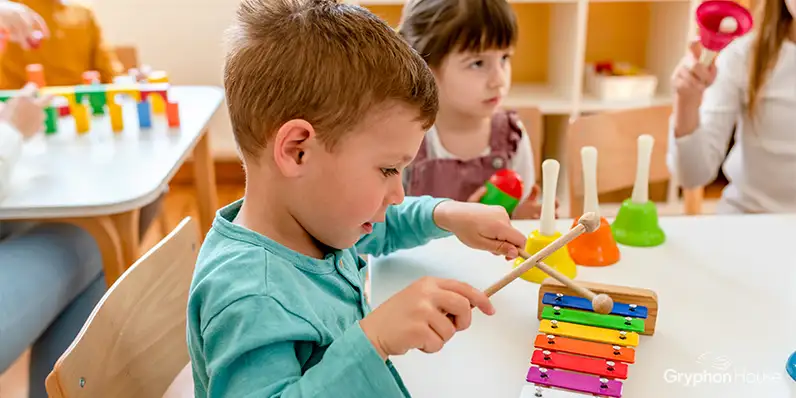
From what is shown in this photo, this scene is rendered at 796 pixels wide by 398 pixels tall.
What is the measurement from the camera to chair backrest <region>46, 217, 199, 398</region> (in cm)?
74

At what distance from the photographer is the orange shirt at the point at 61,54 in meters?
2.16

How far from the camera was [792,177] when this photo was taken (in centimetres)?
147

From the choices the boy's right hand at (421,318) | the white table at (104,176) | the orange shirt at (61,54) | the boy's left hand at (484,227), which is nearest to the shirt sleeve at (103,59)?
the orange shirt at (61,54)

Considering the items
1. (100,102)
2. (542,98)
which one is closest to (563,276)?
(100,102)

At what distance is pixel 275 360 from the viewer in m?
0.63

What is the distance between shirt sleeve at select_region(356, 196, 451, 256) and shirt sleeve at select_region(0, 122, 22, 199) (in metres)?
0.72

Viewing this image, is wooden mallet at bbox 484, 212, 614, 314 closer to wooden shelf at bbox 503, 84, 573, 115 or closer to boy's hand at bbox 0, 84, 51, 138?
boy's hand at bbox 0, 84, 51, 138

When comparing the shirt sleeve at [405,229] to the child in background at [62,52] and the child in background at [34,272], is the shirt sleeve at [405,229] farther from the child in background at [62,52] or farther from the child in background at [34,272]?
the child in background at [62,52]

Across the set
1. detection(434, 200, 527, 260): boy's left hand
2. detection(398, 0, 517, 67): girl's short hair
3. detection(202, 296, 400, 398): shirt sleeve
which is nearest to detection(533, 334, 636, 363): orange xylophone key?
detection(434, 200, 527, 260): boy's left hand

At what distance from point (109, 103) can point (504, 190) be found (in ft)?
3.30

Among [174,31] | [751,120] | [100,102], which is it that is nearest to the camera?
[751,120]

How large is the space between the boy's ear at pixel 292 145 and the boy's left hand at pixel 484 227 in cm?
32

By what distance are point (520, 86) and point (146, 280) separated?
2175 mm

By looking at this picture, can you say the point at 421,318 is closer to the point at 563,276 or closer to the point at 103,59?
the point at 563,276
